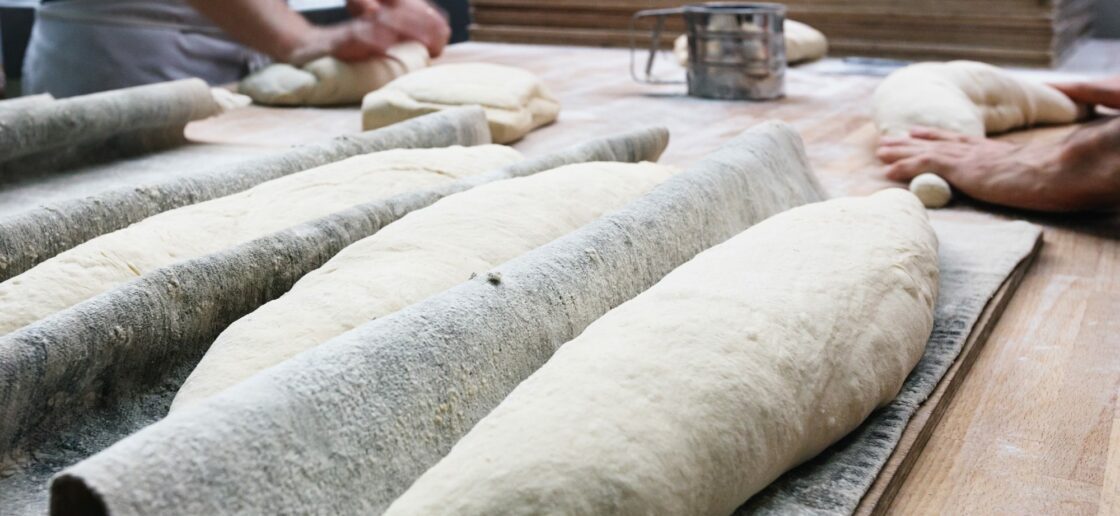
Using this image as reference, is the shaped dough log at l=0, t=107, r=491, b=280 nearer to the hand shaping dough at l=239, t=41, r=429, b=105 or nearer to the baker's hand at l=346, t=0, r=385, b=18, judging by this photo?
the hand shaping dough at l=239, t=41, r=429, b=105

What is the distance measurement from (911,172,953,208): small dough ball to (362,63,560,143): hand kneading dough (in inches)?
40.6

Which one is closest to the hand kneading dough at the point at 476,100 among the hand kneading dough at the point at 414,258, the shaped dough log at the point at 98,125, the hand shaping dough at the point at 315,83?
the hand shaping dough at the point at 315,83

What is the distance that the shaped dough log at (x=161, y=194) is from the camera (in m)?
1.38

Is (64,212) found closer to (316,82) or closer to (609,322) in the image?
(609,322)

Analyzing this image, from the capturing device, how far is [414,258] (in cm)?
124

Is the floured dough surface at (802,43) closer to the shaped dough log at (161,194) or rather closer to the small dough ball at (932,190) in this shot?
the small dough ball at (932,190)

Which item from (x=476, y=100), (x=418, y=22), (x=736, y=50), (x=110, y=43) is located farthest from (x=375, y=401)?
(x=418, y=22)

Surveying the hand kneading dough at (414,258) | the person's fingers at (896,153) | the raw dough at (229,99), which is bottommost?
the person's fingers at (896,153)

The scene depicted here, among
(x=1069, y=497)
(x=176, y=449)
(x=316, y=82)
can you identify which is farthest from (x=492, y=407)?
(x=316, y=82)

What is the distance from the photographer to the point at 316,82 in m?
3.14

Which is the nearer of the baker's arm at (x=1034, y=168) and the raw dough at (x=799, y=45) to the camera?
the baker's arm at (x=1034, y=168)

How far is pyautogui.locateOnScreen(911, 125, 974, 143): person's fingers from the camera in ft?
7.60

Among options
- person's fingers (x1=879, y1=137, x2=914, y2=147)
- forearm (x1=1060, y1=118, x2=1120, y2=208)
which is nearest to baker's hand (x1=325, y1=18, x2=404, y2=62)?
person's fingers (x1=879, y1=137, x2=914, y2=147)

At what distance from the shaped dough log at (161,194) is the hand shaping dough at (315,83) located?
1.12 metres
